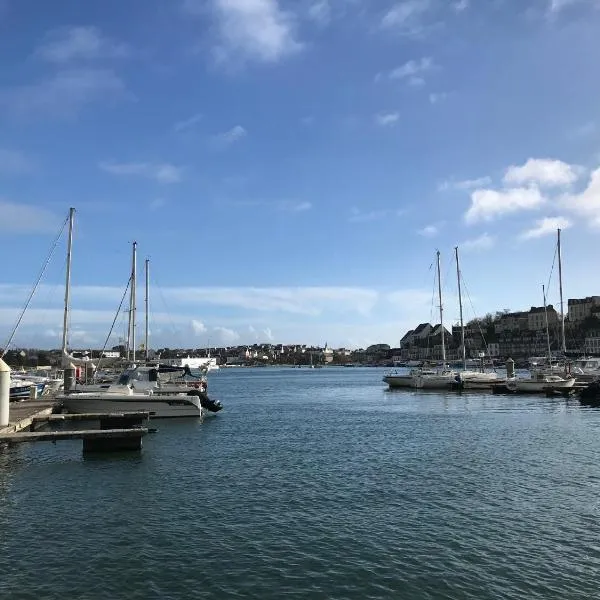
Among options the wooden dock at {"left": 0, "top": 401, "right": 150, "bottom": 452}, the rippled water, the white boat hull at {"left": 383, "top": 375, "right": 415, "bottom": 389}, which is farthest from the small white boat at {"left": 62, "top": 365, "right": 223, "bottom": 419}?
the white boat hull at {"left": 383, "top": 375, "right": 415, "bottom": 389}

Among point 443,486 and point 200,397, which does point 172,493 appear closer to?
point 443,486

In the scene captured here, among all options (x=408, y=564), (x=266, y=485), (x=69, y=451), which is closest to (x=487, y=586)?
(x=408, y=564)

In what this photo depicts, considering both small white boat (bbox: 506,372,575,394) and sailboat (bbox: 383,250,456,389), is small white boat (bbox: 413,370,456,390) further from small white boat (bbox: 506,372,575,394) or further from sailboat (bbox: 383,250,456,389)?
small white boat (bbox: 506,372,575,394)

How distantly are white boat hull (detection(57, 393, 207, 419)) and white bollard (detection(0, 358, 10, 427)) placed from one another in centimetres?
1213

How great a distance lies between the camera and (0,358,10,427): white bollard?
28047 mm

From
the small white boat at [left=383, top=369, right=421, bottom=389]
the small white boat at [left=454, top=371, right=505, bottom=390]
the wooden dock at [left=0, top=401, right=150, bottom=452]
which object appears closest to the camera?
the wooden dock at [left=0, top=401, right=150, bottom=452]

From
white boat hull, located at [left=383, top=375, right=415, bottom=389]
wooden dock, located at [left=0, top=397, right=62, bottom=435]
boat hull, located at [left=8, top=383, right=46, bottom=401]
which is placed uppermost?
boat hull, located at [left=8, top=383, right=46, bottom=401]

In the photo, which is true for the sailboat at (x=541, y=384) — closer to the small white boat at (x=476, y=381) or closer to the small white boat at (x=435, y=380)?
the small white boat at (x=476, y=381)

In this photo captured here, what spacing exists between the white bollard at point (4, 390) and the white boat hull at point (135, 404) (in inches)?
478

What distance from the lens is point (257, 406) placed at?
209 feet

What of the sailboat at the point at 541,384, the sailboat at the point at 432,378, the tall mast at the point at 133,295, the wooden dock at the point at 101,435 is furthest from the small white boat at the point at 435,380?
the wooden dock at the point at 101,435

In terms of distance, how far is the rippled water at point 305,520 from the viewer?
41.3 ft

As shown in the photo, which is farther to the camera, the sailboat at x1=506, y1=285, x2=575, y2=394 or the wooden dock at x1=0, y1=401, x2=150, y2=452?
the sailboat at x1=506, y1=285, x2=575, y2=394

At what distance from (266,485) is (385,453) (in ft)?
29.9
